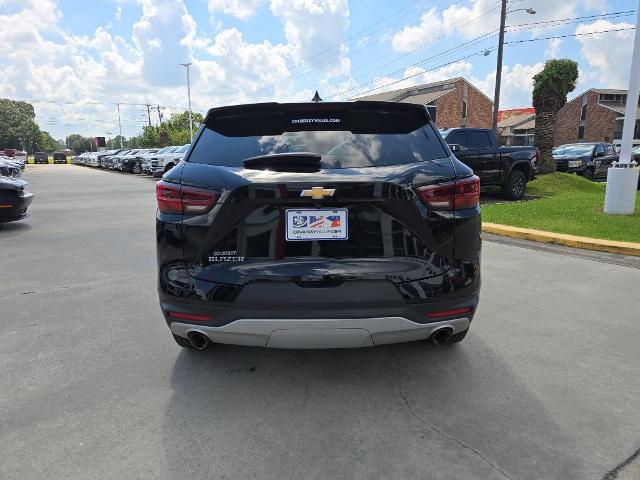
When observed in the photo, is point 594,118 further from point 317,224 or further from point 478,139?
point 317,224

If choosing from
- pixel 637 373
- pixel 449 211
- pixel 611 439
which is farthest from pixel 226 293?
pixel 637 373

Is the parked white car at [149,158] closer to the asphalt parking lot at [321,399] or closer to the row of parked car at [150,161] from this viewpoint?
the row of parked car at [150,161]

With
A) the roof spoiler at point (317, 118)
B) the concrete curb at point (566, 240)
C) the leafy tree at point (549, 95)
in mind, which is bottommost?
the concrete curb at point (566, 240)

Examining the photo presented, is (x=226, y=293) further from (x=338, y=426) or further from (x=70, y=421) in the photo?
(x=70, y=421)

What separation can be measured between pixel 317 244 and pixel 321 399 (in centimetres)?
98

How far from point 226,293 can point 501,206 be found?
9.84 meters

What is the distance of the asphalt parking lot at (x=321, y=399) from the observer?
222cm

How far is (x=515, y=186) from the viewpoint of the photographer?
12844mm

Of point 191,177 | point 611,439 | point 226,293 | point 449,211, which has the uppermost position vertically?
point 191,177

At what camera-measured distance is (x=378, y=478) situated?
2.10 metres

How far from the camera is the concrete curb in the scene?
657 centimetres

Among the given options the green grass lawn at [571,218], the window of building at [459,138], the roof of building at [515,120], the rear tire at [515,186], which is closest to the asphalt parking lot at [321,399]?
the green grass lawn at [571,218]

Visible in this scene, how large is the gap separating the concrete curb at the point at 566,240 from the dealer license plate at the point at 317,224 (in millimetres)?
5841

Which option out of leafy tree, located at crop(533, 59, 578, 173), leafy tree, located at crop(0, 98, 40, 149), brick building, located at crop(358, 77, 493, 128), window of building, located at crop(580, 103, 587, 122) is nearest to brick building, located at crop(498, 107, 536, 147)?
brick building, located at crop(358, 77, 493, 128)
